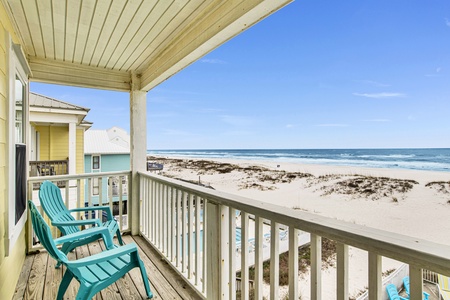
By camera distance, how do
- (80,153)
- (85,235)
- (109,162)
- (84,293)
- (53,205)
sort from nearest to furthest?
(84,293) < (85,235) < (53,205) < (80,153) < (109,162)

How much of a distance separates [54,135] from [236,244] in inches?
300

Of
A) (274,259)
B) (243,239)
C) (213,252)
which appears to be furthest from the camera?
(213,252)

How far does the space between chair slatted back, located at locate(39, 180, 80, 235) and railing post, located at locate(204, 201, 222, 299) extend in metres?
1.53

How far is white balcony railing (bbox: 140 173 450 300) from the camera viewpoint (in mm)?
772

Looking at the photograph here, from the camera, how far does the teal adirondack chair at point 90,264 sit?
1.57m

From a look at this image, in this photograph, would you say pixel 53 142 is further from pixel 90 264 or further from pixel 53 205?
pixel 90 264

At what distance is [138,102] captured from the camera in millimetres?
3506

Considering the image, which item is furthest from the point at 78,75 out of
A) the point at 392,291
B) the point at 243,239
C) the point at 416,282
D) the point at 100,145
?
the point at 100,145

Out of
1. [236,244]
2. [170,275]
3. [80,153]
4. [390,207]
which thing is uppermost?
[80,153]

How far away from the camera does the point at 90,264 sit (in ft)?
5.05

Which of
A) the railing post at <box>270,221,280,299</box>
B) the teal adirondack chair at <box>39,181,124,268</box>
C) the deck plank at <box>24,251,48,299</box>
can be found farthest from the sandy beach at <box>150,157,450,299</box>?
the deck plank at <box>24,251,48,299</box>

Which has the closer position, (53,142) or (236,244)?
(236,244)

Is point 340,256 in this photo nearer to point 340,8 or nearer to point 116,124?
point 340,8

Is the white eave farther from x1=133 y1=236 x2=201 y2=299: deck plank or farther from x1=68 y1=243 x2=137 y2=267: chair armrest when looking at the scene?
x1=68 y1=243 x2=137 y2=267: chair armrest
